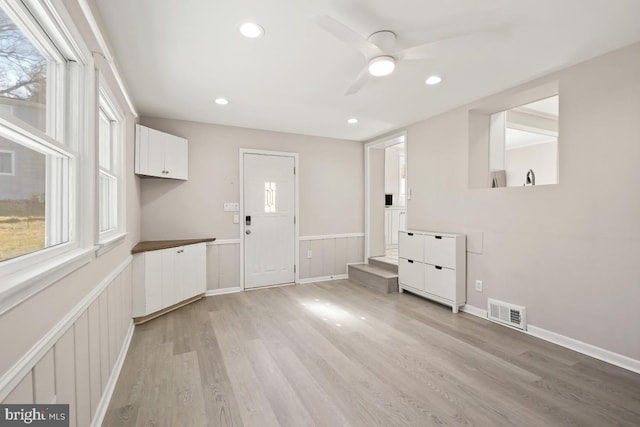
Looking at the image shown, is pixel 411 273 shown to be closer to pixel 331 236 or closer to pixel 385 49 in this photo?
pixel 331 236

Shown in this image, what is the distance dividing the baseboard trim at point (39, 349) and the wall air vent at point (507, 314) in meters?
3.59

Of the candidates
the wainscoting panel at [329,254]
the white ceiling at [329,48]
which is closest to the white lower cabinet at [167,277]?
the wainscoting panel at [329,254]

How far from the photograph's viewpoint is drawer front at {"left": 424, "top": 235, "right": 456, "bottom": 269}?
346 centimetres

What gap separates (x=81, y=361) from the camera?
4.81ft

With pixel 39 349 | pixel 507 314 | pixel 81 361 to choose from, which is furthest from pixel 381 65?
pixel 507 314

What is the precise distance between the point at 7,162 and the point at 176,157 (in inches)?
115

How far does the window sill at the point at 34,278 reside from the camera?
0.83 metres

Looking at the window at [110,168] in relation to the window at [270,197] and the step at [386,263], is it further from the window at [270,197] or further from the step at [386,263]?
the step at [386,263]

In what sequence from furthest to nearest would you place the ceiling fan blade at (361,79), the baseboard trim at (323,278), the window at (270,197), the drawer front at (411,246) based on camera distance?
the baseboard trim at (323,278), the window at (270,197), the drawer front at (411,246), the ceiling fan blade at (361,79)

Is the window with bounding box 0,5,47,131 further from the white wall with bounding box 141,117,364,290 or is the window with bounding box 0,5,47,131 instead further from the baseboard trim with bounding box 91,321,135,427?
the white wall with bounding box 141,117,364,290

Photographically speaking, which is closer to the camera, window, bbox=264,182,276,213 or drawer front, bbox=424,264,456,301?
drawer front, bbox=424,264,456,301

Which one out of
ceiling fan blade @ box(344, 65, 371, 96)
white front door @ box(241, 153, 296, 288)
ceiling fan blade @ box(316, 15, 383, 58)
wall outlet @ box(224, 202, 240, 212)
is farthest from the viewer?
white front door @ box(241, 153, 296, 288)

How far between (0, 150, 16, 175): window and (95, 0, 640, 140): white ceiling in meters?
1.28

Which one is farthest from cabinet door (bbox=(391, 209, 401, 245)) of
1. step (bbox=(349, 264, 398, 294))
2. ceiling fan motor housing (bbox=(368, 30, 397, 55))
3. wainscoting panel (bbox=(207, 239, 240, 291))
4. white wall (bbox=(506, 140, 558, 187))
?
ceiling fan motor housing (bbox=(368, 30, 397, 55))
